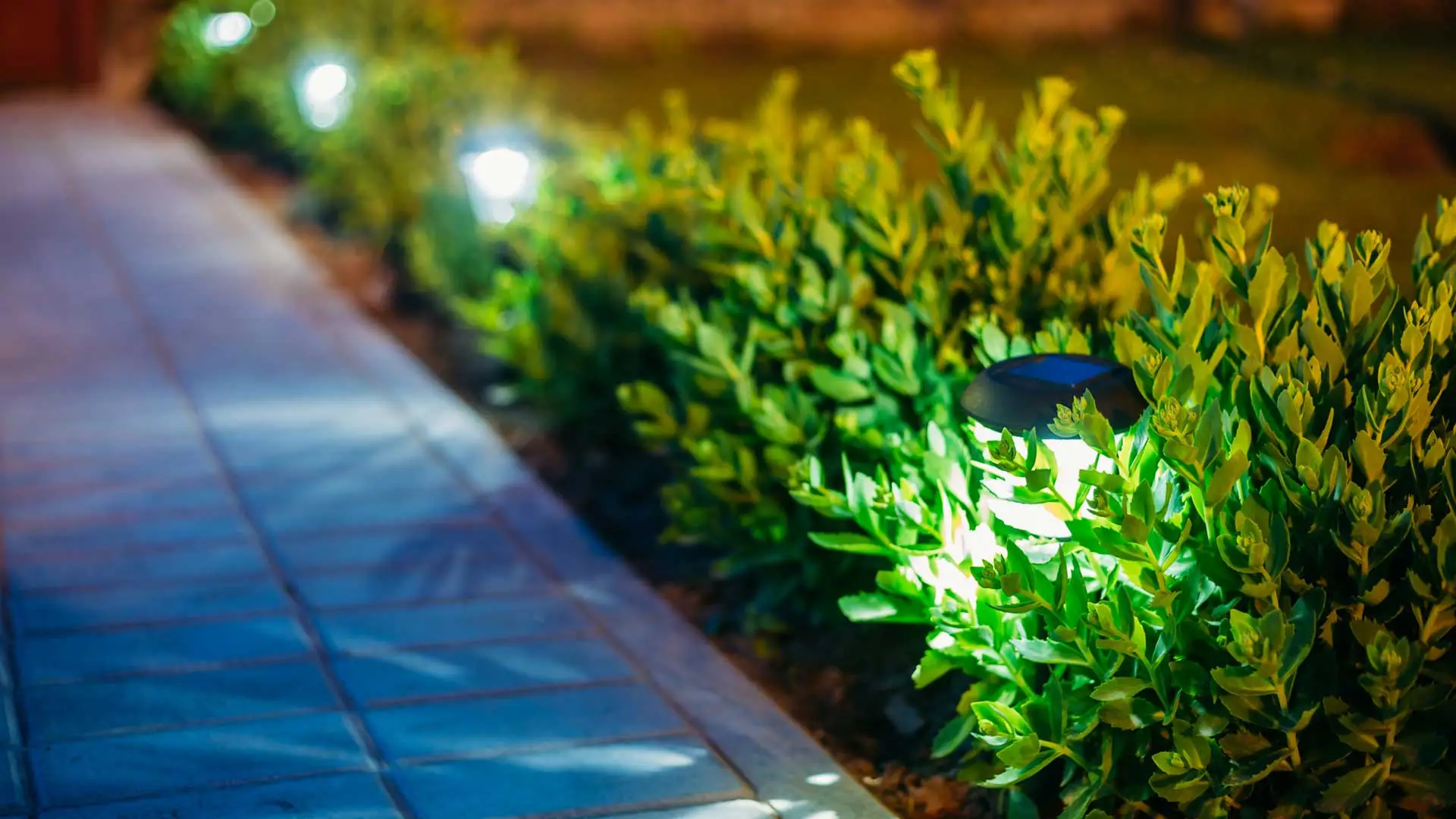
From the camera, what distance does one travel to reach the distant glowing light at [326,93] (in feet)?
35.7

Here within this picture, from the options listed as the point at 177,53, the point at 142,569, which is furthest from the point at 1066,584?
the point at 177,53

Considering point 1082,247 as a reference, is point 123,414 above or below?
above

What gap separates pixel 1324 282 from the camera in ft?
11.2

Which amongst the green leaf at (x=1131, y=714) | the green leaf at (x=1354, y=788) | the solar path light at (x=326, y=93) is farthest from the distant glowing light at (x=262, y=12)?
the green leaf at (x=1354, y=788)

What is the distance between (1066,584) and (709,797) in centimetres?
97

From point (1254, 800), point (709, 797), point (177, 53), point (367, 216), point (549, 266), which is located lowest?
point (1254, 800)

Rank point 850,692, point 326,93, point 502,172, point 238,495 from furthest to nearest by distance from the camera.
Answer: point 326,93, point 502,172, point 238,495, point 850,692

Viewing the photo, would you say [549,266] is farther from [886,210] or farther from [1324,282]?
[1324,282]

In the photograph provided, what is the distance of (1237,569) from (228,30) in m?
14.3

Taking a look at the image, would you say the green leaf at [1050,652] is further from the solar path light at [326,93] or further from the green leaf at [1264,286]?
the solar path light at [326,93]

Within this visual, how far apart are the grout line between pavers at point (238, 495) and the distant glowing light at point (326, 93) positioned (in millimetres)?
1625

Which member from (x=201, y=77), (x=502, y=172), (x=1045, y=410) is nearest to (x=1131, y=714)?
(x=1045, y=410)

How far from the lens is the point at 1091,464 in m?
3.19

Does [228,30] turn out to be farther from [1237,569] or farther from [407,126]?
[1237,569]
